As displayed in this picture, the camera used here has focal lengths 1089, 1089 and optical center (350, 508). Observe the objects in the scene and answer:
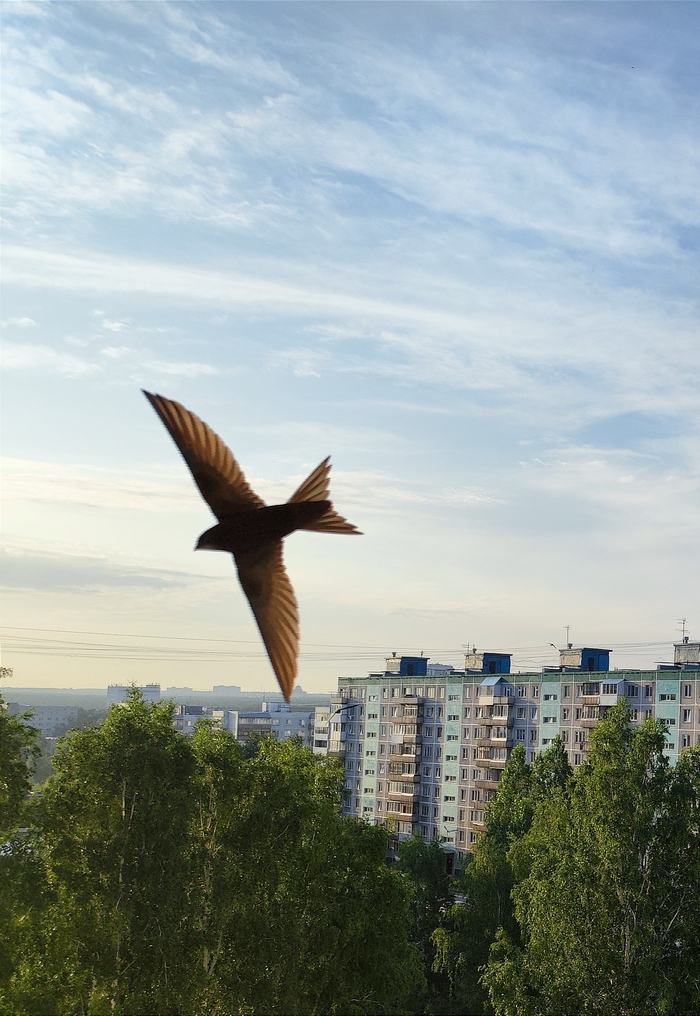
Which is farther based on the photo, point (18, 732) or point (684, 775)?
point (684, 775)

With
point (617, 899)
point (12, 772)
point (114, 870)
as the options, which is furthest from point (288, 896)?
point (617, 899)

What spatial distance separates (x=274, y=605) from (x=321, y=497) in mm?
289

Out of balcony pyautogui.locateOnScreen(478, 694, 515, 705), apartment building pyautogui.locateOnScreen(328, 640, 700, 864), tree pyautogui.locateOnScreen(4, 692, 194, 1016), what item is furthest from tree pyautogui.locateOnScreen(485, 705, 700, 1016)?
balcony pyautogui.locateOnScreen(478, 694, 515, 705)

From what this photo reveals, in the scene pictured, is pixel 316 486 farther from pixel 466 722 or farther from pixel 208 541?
pixel 466 722

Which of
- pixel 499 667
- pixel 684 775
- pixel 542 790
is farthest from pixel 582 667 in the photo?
pixel 684 775

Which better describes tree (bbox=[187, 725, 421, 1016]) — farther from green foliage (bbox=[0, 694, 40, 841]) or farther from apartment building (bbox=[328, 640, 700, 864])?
apartment building (bbox=[328, 640, 700, 864])

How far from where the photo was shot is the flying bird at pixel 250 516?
7.52ft

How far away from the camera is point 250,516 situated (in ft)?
7.83

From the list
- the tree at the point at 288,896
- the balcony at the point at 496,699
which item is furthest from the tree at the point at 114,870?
the balcony at the point at 496,699

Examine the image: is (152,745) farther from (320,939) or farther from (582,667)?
(582,667)

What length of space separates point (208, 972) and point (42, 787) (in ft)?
23.1

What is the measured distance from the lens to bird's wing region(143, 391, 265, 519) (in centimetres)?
241

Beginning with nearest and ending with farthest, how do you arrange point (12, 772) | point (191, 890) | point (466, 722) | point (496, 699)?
point (12, 772) < point (191, 890) < point (496, 699) < point (466, 722)

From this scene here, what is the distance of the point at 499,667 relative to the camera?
108m
